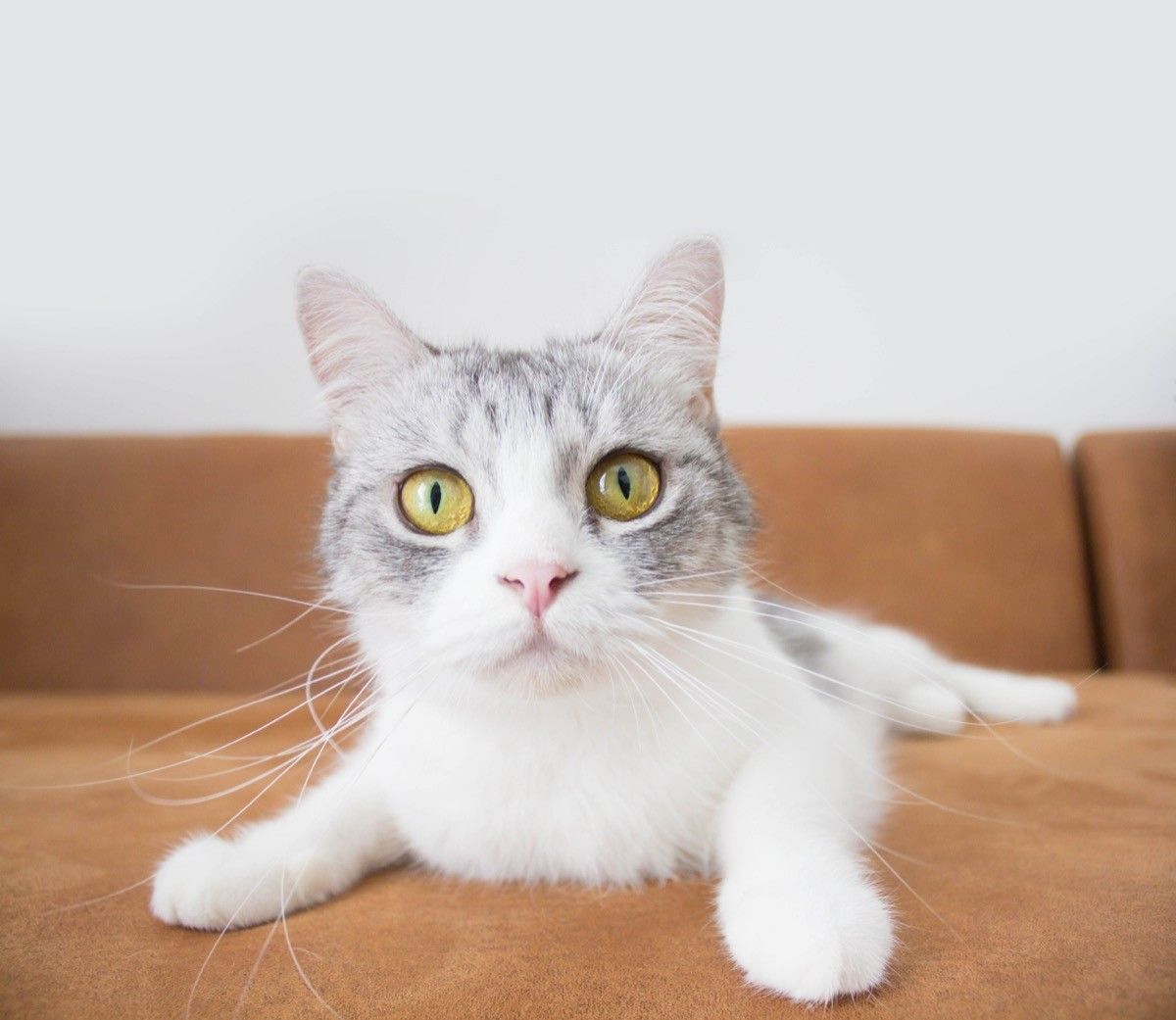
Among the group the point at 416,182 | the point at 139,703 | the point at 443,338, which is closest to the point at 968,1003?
the point at 443,338

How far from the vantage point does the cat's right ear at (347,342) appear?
3.13ft

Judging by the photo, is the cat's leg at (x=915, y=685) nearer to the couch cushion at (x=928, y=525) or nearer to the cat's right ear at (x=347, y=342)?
the couch cushion at (x=928, y=525)

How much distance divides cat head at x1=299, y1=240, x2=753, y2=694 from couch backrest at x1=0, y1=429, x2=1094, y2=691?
2.52 ft

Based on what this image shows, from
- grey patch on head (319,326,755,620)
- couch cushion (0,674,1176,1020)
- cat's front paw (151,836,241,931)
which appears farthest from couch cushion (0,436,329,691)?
cat's front paw (151,836,241,931)

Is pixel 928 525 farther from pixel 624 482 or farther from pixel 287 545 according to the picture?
pixel 287 545

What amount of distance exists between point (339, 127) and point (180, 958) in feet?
→ 3.56

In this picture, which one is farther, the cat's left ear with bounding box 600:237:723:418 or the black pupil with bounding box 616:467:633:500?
the cat's left ear with bounding box 600:237:723:418

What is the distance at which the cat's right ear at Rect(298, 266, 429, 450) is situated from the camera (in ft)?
3.13

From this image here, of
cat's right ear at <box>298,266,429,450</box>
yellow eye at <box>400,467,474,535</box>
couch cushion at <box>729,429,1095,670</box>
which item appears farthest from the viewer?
couch cushion at <box>729,429,1095,670</box>

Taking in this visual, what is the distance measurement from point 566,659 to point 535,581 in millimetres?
86

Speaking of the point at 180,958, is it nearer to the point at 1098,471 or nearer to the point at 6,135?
the point at 6,135

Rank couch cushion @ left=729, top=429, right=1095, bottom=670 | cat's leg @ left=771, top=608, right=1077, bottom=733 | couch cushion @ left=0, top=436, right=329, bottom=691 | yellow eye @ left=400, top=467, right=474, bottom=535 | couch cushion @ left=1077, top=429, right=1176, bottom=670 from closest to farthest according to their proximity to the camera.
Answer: yellow eye @ left=400, top=467, right=474, bottom=535 → cat's leg @ left=771, top=608, right=1077, bottom=733 → couch cushion @ left=1077, top=429, right=1176, bottom=670 → couch cushion @ left=0, top=436, right=329, bottom=691 → couch cushion @ left=729, top=429, right=1095, bottom=670

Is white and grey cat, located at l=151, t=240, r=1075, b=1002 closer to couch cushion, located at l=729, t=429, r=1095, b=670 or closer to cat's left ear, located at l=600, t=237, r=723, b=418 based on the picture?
cat's left ear, located at l=600, t=237, r=723, b=418

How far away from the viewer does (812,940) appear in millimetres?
608
